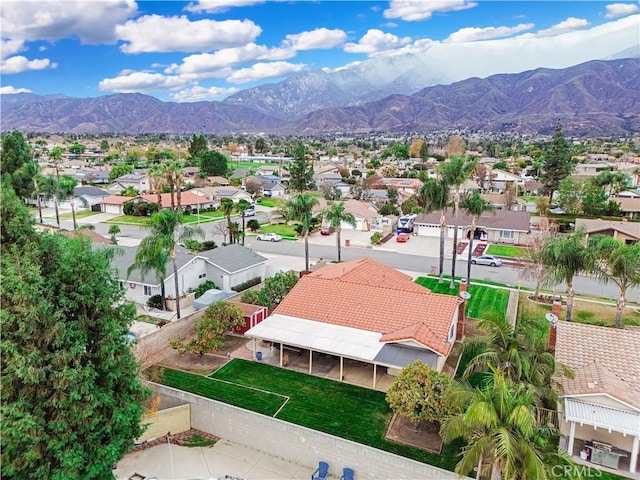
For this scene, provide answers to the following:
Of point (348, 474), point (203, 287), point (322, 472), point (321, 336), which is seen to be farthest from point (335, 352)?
point (203, 287)

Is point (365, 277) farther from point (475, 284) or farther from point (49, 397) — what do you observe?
point (49, 397)

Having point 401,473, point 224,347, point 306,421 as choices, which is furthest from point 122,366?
Answer: point 224,347

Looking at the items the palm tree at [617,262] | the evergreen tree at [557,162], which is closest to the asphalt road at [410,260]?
the palm tree at [617,262]

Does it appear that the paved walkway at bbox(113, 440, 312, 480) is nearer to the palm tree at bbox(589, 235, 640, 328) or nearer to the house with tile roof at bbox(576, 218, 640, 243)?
the palm tree at bbox(589, 235, 640, 328)

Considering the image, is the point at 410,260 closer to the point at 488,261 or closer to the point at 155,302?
the point at 488,261

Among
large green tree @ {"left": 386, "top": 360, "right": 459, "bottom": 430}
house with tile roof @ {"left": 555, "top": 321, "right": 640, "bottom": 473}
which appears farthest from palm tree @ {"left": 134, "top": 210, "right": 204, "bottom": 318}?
house with tile roof @ {"left": 555, "top": 321, "right": 640, "bottom": 473}


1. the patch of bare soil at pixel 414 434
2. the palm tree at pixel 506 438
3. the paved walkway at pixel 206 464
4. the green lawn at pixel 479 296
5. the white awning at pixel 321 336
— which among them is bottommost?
the paved walkway at pixel 206 464

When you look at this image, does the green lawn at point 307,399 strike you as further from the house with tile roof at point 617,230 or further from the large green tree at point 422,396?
the house with tile roof at point 617,230
